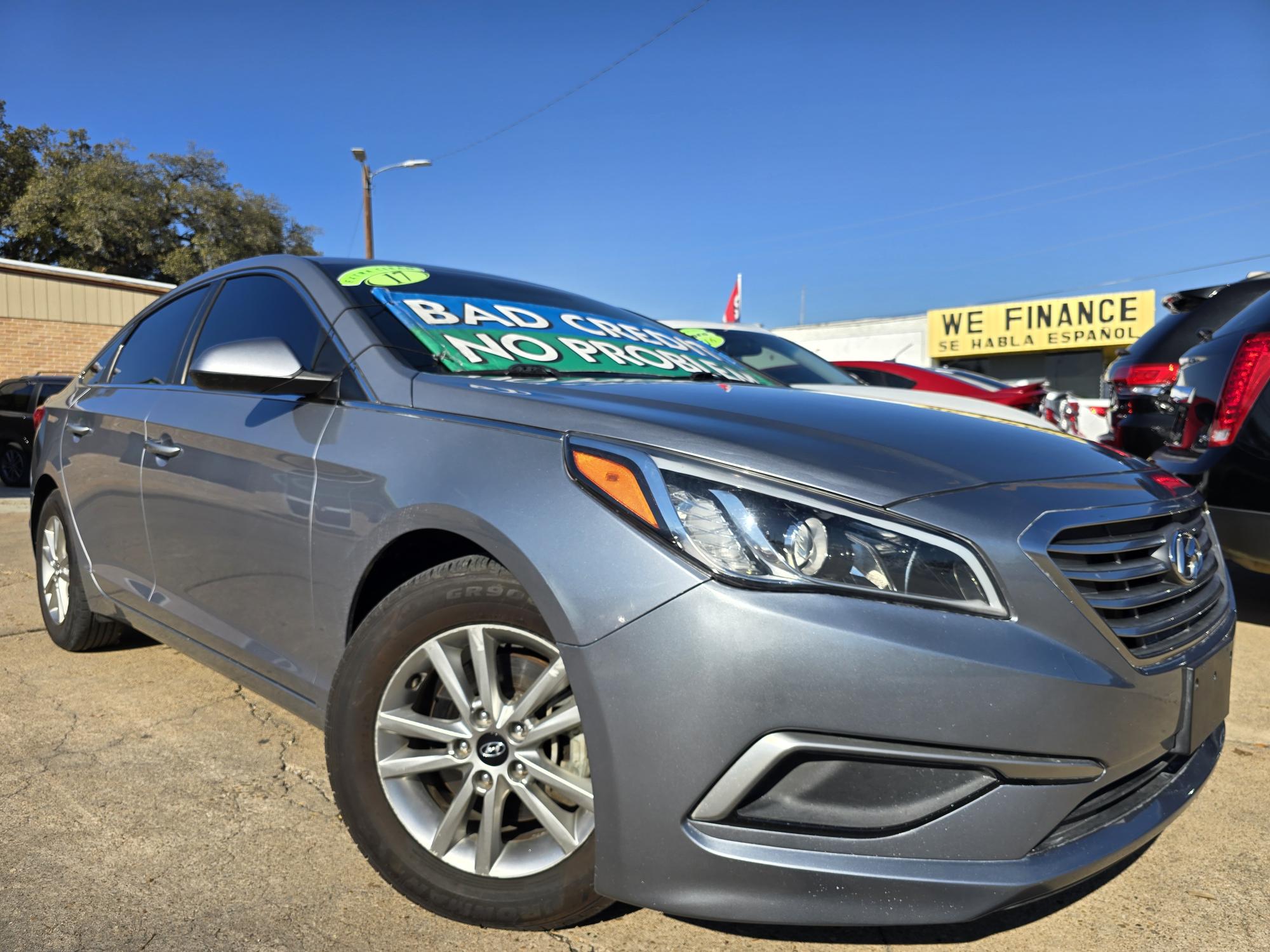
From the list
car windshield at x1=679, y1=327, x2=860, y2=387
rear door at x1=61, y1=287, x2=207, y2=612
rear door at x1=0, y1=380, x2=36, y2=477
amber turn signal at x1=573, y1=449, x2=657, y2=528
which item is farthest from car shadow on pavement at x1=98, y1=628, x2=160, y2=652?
rear door at x1=0, y1=380, x2=36, y2=477

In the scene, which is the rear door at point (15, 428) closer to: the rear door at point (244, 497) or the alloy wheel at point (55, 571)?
the alloy wheel at point (55, 571)

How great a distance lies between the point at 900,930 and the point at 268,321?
2.32 m

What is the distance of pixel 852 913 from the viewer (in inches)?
61.2

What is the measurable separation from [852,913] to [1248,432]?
10.6 ft

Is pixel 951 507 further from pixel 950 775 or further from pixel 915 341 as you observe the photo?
pixel 915 341

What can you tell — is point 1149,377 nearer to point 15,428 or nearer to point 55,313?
point 15,428

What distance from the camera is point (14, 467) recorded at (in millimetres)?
12617

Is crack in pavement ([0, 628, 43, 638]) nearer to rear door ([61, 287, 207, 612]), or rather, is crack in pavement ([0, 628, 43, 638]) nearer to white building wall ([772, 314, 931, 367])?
rear door ([61, 287, 207, 612])

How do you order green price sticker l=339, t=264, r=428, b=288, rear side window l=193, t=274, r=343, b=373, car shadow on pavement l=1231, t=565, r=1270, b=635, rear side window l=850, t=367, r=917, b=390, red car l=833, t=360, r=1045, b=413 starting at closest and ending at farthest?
rear side window l=193, t=274, r=343, b=373, green price sticker l=339, t=264, r=428, b=288, car shadow on pavement l=1231, t=565, r=1270, b=635, rear side window l=850, t=367, r=917, b=390, red car l=833, t=360, r=1045, b=413

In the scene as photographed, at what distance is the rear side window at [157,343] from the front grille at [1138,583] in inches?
112

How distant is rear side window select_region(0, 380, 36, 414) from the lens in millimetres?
12406

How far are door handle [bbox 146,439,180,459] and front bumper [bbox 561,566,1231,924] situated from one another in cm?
185

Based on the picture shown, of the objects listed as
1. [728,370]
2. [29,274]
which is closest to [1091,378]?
[29,274]

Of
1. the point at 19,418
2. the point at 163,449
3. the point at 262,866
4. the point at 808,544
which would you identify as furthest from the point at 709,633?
the point at 19,418
